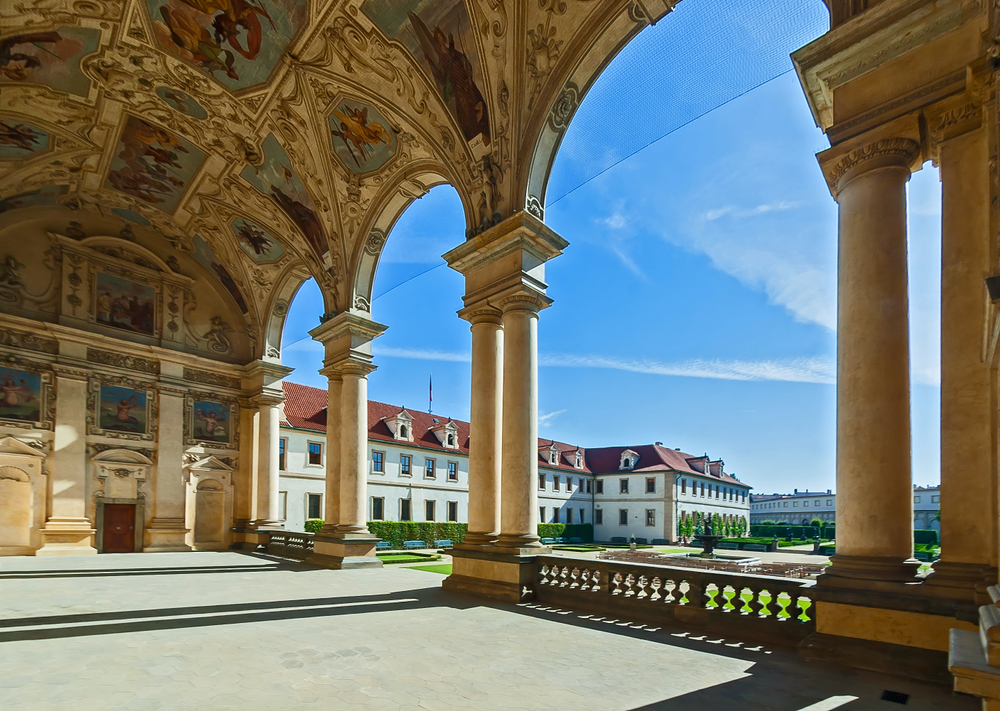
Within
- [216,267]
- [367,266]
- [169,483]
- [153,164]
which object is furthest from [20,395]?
[367,266]

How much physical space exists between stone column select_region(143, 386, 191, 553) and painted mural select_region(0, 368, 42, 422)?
3.91 metres

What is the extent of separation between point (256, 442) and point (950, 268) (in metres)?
24.6

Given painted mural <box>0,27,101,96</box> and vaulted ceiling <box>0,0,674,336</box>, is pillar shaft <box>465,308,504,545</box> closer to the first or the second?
vaulted ceiling <box>0,0,674,336</box>

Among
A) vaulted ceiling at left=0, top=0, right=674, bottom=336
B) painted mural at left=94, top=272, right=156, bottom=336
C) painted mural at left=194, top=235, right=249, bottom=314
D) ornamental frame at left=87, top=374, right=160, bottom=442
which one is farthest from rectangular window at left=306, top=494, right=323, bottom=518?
vaulted ceiling at left=0, top=0, right=674, bottom=336

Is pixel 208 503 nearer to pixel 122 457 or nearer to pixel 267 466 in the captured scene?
pixel 267 466

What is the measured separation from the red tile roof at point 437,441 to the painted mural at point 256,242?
40.5 feet

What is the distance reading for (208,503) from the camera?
2269 cm

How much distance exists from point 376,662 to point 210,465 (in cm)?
2060

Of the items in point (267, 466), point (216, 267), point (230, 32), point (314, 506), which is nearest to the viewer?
point (230, 32)

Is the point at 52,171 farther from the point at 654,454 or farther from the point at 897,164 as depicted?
the point at 654,454

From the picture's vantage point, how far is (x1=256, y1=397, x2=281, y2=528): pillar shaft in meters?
22.1

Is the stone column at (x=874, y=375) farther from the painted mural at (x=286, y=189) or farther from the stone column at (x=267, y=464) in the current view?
the stone column at (x=267, y=464)

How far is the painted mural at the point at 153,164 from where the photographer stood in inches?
666

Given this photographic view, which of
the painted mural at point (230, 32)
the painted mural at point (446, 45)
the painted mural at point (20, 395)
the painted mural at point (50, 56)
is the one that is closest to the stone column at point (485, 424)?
the painted mural at point (446, 45)
